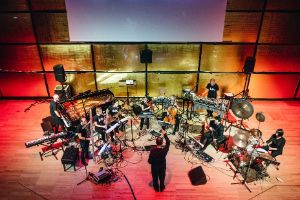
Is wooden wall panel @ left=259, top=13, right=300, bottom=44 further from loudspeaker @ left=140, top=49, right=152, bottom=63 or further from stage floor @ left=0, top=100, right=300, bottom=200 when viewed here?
loudspeaker @ left=140, top=49, right=152, bottom=63

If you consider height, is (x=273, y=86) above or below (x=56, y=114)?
above

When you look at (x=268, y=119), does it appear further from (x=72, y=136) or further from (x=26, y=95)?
(x=26, y=95)

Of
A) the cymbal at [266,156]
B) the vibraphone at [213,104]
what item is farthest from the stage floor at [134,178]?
the vibraphone at [213,104]

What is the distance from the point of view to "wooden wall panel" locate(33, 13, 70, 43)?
9.10 meters

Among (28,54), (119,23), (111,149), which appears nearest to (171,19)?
(119,23)

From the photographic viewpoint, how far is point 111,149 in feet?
25.5

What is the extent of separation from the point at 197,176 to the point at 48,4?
7.40 m

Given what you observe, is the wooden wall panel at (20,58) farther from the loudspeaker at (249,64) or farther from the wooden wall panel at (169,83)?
the loudspeaker at (249,64)

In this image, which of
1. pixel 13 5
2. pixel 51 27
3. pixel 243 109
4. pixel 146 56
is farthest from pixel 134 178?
pixel 13 5

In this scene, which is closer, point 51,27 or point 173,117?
point 173,117

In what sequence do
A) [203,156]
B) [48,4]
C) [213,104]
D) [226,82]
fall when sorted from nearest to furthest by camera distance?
[203,156]
[213,104]
[48,4]
[226,82]

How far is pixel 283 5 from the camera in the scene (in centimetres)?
878

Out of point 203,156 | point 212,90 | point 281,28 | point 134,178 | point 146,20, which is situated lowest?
point 134,178

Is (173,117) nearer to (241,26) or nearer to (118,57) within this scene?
(118,57)
